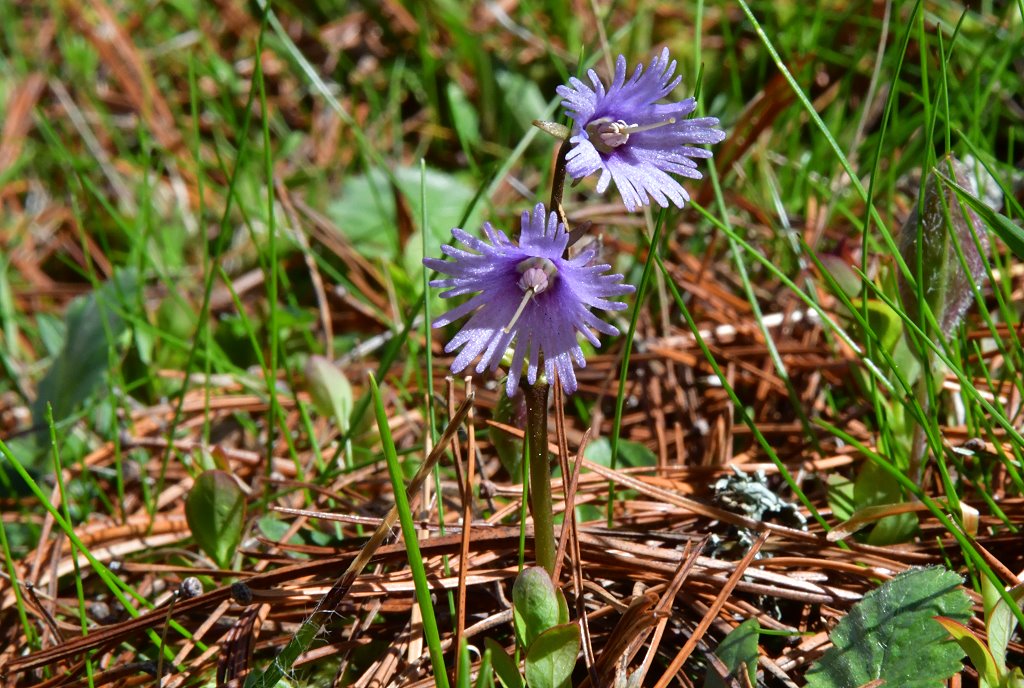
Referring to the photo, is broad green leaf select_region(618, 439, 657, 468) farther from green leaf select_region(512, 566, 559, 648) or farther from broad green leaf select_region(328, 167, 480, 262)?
broad green leaf select_region(328, 167, 480, 262)

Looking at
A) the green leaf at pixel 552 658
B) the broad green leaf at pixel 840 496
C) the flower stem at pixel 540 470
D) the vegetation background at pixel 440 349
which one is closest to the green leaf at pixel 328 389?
the vegetation background at pixel 440 349

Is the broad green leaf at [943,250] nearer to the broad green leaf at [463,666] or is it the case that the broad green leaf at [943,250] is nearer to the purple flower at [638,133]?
the purple flower at [638,133]

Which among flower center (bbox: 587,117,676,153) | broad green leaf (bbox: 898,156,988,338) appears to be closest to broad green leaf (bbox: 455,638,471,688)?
flower center (bbox: 587,117,676,153)

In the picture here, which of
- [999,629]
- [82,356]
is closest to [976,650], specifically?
[999,629]

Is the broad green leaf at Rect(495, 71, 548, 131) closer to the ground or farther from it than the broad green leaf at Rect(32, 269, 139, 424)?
farther from it

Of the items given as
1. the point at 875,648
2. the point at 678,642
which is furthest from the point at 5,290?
the point at 875,648

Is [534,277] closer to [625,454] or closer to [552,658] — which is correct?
[552,658]
